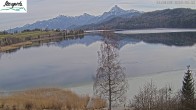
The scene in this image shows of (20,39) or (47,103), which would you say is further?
(20,39)

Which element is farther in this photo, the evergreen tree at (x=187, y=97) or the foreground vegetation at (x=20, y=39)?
the foreground vegetation at (x=20, y=39)

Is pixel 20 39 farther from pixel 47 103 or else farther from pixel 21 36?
pixel 47 103

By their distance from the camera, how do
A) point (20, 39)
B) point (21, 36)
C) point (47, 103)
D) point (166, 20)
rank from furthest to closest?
point (166, 20), point (21, 36), point (20, 39), point (47, 103)

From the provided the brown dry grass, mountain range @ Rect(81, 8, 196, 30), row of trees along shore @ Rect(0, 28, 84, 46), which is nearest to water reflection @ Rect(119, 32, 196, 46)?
row of trees along shore @ Rect(0, 28, 84, 46)

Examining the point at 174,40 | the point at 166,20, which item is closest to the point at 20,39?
the point at 174,40

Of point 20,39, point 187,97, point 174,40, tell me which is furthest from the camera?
point 20,39

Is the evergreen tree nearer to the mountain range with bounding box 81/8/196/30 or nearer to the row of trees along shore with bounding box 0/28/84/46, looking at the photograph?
the row of trees along shore with bounding box 0/28/84/46

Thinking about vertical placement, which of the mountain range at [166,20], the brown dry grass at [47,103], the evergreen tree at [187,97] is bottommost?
the brown dry grass at [47,103]

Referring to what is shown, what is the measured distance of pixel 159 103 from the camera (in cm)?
1499

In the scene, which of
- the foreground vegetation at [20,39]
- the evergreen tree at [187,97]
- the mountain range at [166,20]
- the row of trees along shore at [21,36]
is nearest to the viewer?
the evergreen tree at [187,97]

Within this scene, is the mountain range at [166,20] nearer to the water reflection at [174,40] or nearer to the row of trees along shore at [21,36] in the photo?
the row of trees along shore at [21,36]

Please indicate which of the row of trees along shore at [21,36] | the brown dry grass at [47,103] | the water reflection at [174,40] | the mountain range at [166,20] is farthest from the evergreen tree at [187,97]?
the mountain range at [166,20]

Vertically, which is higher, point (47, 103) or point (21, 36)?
point (47, 103)

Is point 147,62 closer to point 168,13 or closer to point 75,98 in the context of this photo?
point 75,98
